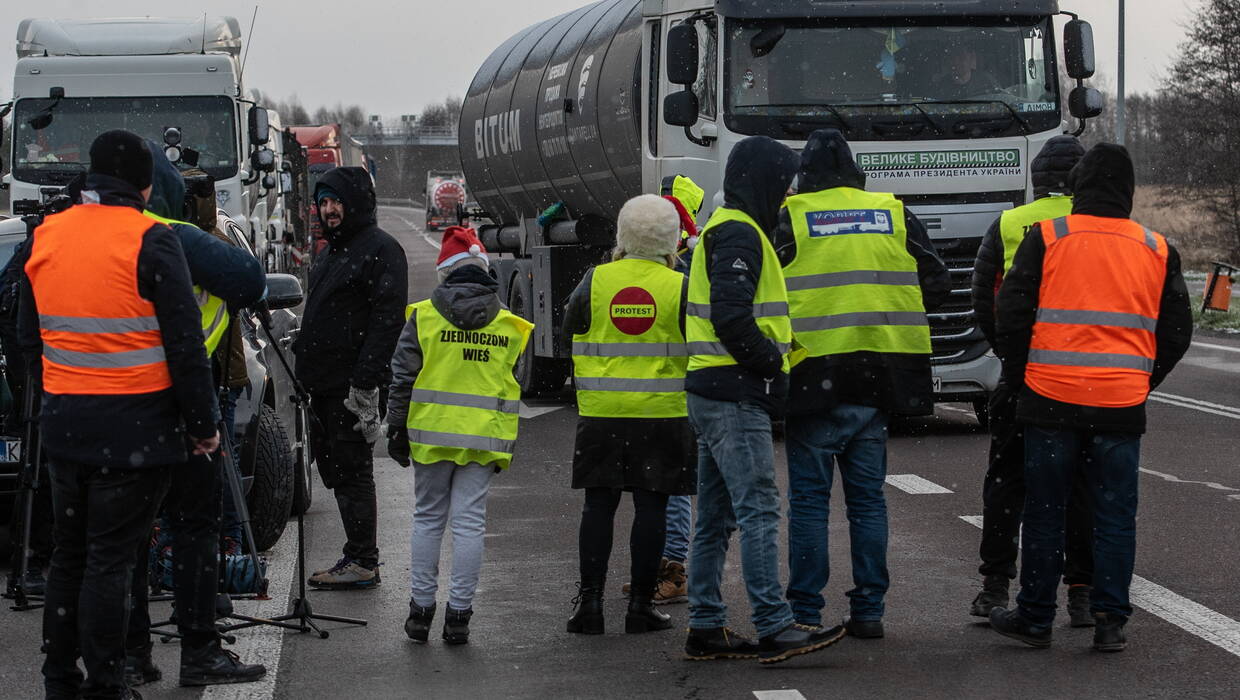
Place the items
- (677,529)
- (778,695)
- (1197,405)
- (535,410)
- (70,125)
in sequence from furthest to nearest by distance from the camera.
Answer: (70,125) < (535,410) < (1197,405) < (677,529) < (778,695)

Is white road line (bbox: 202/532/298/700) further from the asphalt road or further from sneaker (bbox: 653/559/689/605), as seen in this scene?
sneaker (bbox: 653/559/689/605)

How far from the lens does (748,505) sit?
659 centimetres

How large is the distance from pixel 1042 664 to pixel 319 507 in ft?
17.9

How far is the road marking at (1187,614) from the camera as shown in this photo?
22.4ft

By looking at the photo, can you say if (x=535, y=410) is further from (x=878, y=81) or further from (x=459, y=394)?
(x=459, y=394)

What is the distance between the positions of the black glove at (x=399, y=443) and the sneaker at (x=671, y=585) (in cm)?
127

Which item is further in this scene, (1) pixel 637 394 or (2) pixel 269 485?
(2) pixel 269 485

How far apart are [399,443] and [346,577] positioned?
4.02ft

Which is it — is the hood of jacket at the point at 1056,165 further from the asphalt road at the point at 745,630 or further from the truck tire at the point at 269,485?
the truck tire at the point at 269,485

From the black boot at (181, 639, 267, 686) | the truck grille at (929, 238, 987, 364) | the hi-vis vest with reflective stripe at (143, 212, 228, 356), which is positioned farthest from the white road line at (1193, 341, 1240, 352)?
the black boot at (181, 639, 267, 686)

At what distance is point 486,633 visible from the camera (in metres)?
7.24

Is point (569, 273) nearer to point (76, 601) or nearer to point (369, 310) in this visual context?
point (369, 310)

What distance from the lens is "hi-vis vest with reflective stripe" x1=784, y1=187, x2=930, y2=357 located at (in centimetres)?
689

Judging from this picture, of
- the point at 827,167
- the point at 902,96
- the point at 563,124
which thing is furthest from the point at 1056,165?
the point at 563,124
